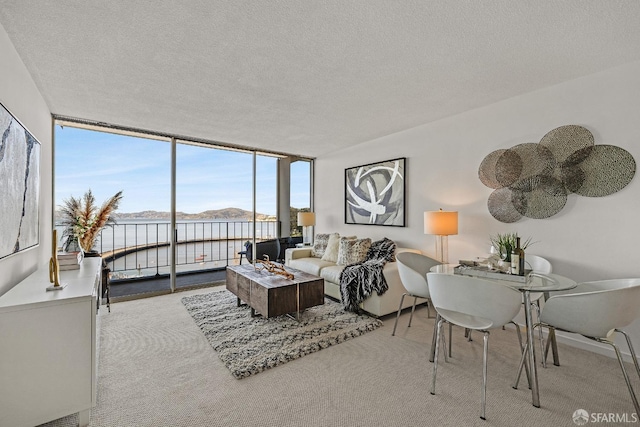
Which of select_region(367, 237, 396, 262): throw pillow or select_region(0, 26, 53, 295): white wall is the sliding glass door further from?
select_region(367, 237, 396, 262): throw pillow

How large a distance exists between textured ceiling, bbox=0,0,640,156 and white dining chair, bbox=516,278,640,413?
175 cm

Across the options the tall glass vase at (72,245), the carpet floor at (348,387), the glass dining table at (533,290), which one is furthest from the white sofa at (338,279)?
the tall glass vase at (72,245)

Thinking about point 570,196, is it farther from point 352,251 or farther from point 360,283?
point 352,251

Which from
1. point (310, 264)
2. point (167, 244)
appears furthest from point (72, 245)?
point (310, 264)

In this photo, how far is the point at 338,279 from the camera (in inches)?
147

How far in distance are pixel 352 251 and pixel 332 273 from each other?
0.50m

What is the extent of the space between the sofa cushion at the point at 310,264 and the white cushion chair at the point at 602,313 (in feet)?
9.10

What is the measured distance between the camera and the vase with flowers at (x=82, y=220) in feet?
10.7

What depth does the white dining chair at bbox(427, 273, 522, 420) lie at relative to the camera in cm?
173

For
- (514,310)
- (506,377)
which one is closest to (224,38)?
(514,310)

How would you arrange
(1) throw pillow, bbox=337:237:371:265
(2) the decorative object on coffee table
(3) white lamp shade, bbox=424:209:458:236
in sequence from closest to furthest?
(3) white lamp shade, bbox=424:209:458:236, (2) the decorative object on coffee table, (1) throw pillow, bbox=337:237:371:265

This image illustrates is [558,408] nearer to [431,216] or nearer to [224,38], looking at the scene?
[431,216]

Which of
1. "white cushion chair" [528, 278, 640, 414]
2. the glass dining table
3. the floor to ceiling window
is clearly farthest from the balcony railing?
"white cushion chair" [528, 278, 640, 414]

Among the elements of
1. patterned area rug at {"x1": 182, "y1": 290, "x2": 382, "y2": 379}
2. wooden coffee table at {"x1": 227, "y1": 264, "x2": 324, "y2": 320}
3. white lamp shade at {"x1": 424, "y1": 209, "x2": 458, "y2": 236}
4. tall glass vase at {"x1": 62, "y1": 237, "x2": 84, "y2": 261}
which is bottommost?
patterned area rug at {"x1": 182, "y1": 290, "x2": 382, "y2": 379}
